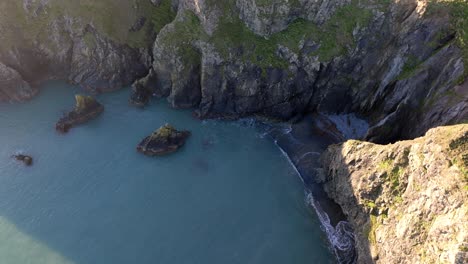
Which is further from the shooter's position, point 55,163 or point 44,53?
point 44,53

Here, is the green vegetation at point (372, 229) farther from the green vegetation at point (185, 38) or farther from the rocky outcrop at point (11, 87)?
the rocky outcrop at point (11, 87)

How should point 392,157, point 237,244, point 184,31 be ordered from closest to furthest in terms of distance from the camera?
1. point 392,157
2. point 237,244
3. point 184,31

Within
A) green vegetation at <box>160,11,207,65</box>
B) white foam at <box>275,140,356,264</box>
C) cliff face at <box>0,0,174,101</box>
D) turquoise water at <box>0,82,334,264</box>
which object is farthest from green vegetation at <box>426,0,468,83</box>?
cliff face at <box>0,0,174,101</box>

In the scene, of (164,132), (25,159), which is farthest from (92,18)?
(164,132)

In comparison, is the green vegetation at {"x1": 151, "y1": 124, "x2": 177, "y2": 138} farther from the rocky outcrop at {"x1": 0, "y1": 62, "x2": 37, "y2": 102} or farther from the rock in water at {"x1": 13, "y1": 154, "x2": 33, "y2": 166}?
the rocky outcrop at {"x1": 0, "y1": 62, "x2": 37, "y2": 102}

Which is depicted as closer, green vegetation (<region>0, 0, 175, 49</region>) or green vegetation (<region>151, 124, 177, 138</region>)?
green vegetation (<region>151, 124, 177, 138</region>)

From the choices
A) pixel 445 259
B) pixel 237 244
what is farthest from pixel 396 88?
pixel 237 244

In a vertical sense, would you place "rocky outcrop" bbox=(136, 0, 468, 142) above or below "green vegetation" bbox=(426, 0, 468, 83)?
below

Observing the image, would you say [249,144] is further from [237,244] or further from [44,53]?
[44,53]
